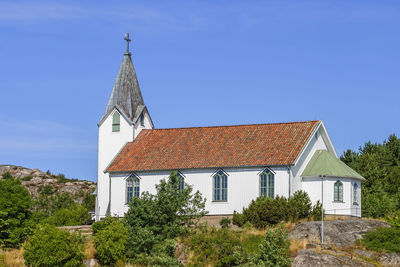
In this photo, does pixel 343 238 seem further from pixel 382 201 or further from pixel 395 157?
pixel 395 157

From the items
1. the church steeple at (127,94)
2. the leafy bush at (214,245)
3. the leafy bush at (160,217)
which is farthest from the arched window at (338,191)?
the church steeple at (127,94)

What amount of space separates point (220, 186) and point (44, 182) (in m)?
54.6

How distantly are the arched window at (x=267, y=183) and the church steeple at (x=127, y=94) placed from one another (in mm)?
14025

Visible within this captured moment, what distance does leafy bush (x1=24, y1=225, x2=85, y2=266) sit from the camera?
44.9 m

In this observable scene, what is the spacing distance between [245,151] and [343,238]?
11871mm

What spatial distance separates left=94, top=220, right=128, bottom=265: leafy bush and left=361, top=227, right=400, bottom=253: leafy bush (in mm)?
15509

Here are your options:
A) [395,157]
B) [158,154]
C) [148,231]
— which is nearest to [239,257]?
[148,231]

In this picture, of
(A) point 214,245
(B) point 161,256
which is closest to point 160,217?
(B) point 161,256

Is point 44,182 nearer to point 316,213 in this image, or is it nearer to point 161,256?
point 316,213

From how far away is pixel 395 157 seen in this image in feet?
265

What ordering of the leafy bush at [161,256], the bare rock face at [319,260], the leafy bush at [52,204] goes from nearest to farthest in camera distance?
the bare rock face at [319,260]
the leafy bush at [161,256]
the leafy bush at [52,204]

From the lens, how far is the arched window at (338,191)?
180ft

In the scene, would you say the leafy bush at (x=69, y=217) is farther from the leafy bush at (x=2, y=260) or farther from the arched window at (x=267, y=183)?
the arched window at (x=267, y=183)

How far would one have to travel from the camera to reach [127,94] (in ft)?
213
